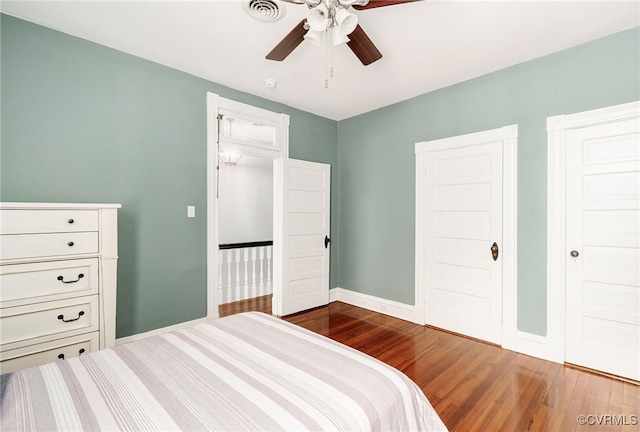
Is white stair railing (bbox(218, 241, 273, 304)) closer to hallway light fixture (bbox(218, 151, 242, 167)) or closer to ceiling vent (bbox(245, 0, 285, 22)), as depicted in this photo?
hallway light fixture (bbox(218, 151, 242, 167))

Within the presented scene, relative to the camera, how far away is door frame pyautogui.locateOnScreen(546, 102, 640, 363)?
8.35 feet

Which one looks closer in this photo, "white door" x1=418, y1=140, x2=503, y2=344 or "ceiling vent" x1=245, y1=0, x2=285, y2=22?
"ceiling vent" x1=245, y1=0, x2=285, y2=22

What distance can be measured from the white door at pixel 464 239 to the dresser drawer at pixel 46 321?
322 centimetres

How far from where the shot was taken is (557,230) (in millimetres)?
2570

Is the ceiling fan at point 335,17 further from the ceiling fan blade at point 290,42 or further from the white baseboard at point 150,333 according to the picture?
the white baseboard at point 150,333

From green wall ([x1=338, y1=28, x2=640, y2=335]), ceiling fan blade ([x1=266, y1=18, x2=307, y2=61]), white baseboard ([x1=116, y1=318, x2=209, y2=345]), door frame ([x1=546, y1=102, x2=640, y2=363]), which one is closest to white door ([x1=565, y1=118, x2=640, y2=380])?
door frame ([x1=546, y1=102, x2=640, y2=363])

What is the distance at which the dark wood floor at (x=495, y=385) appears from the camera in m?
1.83

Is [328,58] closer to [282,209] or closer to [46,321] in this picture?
[282,209]

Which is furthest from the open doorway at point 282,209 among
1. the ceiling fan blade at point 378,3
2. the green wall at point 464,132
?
the ceiling fan blade at point 378,3

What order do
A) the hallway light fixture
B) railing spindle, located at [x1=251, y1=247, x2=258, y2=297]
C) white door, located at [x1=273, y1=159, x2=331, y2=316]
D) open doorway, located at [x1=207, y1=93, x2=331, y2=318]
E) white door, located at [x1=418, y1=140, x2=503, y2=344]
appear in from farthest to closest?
the hallway light fixture, railing spindle, located at [x1=251, y1=247, x2=258, y2=297], white door, located at [x1=273, y1=159, x2=331, y2=316], open doorway, located at [x1=207, y1=93, x2=331, y2=318], white door, located at [x1=418, y1=140, x2=503, y2=344]

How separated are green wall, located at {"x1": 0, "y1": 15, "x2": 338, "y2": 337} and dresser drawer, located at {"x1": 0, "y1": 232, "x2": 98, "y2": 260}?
61 cm

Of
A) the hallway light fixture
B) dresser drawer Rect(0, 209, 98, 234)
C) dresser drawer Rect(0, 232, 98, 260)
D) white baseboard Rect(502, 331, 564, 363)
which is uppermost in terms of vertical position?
the hallway light fixture

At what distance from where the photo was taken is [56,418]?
2.80 feet

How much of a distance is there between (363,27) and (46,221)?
2623mm
